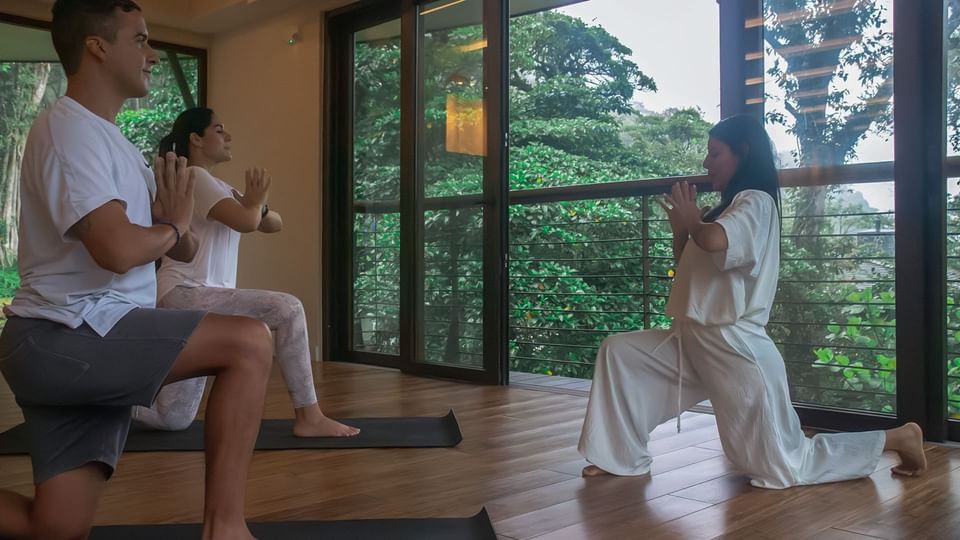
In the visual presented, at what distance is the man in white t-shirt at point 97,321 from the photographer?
145cm

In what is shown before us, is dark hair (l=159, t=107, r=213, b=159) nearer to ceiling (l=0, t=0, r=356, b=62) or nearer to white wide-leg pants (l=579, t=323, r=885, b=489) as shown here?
white wide-leg pants (l=579, t=323, r=885, b=489)

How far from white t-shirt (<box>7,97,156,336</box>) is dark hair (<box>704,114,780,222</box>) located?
1741 millimetres

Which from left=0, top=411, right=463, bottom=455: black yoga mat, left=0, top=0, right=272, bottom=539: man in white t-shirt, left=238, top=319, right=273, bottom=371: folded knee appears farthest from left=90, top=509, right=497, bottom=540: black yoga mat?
left=0, top=411, right=463, bottom=455: black yoga mat

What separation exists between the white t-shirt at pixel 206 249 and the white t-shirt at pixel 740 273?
1.62m

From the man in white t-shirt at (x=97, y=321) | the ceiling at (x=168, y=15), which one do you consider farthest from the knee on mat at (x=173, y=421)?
the ceiling at (x=168, y=15)

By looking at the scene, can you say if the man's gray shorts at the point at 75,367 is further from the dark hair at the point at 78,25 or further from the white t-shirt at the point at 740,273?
the white t-shirt at the point at 740,273

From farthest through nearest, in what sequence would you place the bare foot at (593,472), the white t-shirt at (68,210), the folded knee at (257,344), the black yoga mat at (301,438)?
the black yoga mat at (301,438), the bare foot at (593,472), the folded knee at (257,344), the white t-shirt at (68,210)

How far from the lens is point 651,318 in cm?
548

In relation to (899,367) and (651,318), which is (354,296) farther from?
(899,367)

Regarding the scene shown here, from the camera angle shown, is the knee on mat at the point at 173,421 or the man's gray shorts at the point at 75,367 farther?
the knee on mat at the point at 173,421

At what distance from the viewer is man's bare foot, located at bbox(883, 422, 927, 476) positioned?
236 centimetres

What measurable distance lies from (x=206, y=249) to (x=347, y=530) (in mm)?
1477

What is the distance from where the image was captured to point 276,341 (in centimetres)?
292

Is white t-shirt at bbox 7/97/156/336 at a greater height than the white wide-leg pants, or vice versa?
white t-shirt at bbox 7/97/156/336
